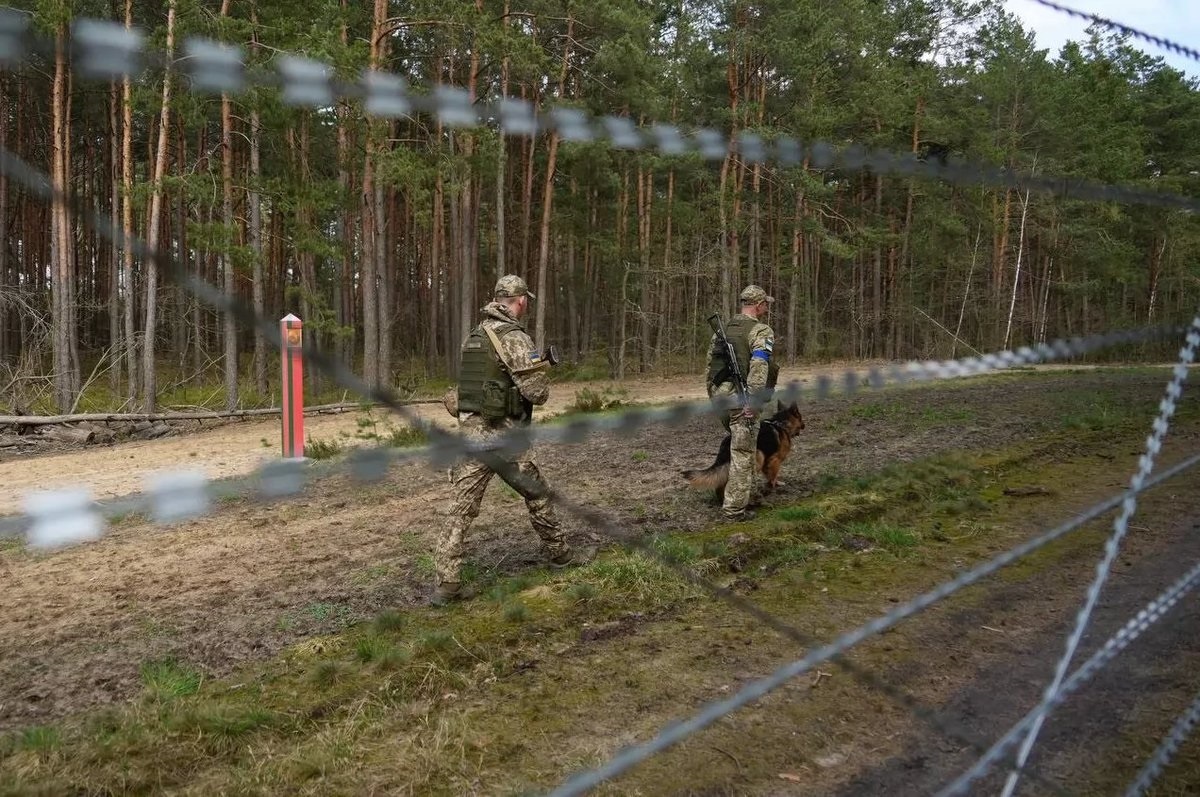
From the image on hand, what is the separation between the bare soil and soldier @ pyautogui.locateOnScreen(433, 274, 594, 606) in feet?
1.48

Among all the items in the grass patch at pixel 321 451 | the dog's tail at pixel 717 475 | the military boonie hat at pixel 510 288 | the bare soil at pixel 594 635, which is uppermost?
the military boonie hat at pixel 510 288

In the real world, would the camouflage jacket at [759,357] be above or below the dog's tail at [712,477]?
above

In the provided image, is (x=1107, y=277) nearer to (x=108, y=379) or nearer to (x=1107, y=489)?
(x=1107, y=489)

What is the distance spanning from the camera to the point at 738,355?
7066 mm

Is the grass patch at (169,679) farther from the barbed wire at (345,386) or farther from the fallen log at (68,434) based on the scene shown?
the fallen log at (68,434)

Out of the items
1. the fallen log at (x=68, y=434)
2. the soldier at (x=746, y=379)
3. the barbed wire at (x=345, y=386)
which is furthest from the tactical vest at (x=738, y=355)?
the fallen log at (x=68, y=434)

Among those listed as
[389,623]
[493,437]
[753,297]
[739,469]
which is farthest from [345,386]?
[753,297]

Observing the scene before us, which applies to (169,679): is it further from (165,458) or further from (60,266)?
(60,266)

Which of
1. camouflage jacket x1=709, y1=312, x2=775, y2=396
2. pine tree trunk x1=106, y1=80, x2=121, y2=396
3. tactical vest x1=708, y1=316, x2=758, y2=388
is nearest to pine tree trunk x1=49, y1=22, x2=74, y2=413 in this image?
pine tree trunk x1=106, y1=80, x2=121, y2=396

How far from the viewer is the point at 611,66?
22.0 metres

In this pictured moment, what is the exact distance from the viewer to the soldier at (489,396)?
5117 millimetres

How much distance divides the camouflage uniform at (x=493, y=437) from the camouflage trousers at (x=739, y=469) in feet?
6.99

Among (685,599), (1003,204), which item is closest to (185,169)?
(685,599)

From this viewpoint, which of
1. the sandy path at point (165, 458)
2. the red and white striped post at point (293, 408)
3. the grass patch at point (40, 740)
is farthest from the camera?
the sandy path at point (165, 458)
